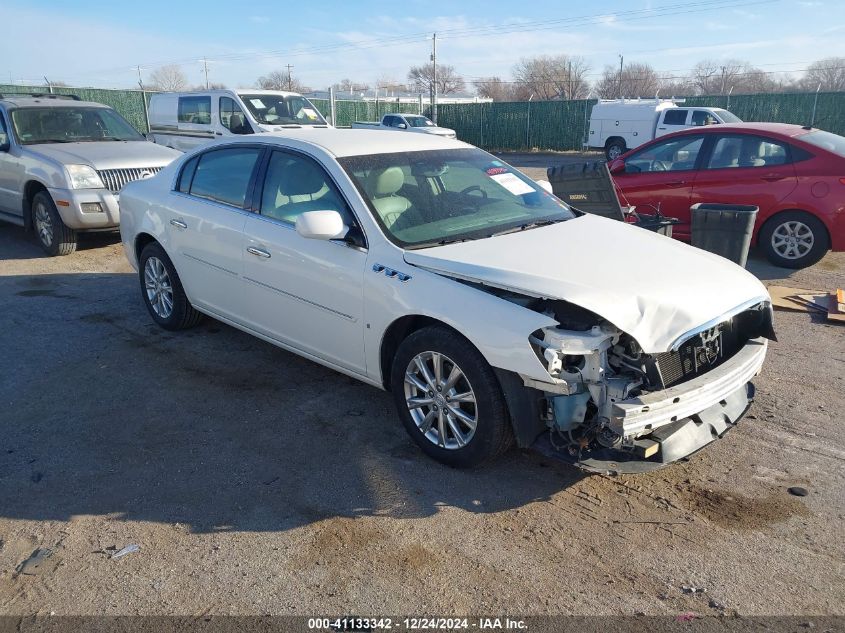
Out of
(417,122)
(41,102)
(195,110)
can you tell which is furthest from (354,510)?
(417,122)

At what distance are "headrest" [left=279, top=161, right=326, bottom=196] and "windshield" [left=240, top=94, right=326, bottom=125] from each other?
34.5 ft

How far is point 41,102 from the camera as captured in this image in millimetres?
10000

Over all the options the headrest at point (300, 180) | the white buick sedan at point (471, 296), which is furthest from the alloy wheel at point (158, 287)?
the headrest at point (300, 180)

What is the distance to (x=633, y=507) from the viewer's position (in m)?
3.56

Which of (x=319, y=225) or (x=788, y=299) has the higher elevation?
(x=319, y=225)

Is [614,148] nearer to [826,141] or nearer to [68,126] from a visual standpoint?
[826,141]

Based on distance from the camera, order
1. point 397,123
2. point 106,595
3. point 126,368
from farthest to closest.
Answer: point 397,123 → point 126,368 → point 106,595

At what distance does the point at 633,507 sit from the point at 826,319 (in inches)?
156

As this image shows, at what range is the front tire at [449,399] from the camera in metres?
3.55

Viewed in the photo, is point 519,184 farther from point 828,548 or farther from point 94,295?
point 94,295

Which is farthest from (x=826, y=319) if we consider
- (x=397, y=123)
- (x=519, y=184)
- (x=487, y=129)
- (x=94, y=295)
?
(x=487, y=129)

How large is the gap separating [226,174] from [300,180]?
0.92m

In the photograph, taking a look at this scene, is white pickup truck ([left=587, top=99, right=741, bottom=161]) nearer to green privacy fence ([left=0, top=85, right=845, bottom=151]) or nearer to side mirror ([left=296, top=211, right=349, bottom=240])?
green privacy fence ([left=0, top=85, right=845, bottom=151])

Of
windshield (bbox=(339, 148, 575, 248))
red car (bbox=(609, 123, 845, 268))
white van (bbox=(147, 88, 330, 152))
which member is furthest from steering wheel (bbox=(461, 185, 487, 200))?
white van (bbox=(147, 88, 330, 152))
